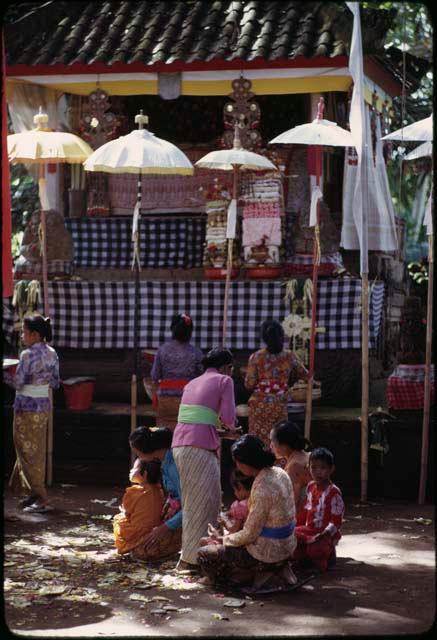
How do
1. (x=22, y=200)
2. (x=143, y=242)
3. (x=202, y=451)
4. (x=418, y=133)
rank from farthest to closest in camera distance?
1. (x=22, y=200)
2. (x=143, y=242)
3. (x=418, y=133)
4. (x=202, y=451)

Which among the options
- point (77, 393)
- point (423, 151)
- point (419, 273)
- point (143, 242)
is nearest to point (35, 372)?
point (77, 393)

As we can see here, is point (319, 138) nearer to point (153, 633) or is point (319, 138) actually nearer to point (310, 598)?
point (310, 598)

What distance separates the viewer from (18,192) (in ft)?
71.7

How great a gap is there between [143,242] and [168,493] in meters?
5.87

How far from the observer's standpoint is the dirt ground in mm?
6379

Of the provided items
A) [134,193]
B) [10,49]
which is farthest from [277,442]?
[10,49]

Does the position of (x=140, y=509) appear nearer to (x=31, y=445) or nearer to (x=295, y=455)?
(x=295, y=455)

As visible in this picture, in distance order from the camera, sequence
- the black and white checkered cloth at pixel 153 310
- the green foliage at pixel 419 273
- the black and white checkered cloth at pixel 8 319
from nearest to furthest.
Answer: the black and white checkered cloth at pixel 153 310 < the black and white checkered cloth at pixel 8 319 < the green foliage at pixel 419 273

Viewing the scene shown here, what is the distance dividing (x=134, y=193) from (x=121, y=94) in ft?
4.10

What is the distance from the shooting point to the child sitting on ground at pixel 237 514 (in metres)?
7.23

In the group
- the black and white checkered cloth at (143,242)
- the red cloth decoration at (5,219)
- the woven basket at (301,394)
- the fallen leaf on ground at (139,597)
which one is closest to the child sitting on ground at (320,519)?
the fallen leaf on ground at (139,597)

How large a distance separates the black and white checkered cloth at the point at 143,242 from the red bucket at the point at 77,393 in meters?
2.16

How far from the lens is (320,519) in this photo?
25.9 ft

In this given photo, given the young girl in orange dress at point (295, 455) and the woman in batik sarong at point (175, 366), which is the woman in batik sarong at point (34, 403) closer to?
the woman in batik sarong at point (175, 366)
